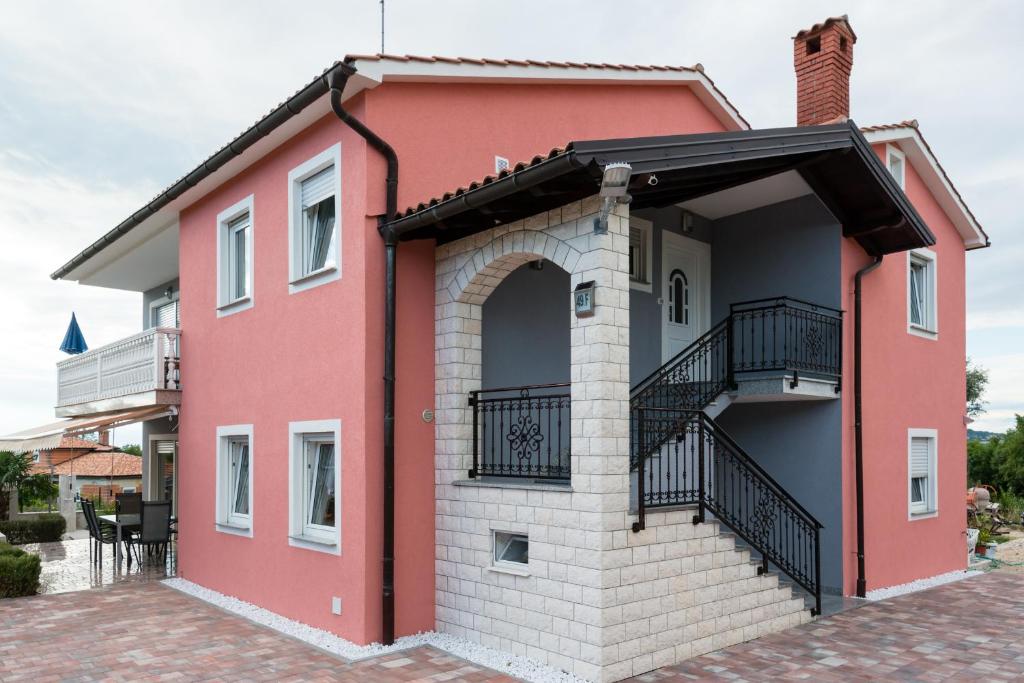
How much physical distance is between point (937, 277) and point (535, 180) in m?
11.4

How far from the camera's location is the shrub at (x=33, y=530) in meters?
20.5

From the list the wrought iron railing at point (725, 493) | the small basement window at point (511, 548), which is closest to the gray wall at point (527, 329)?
the wrought iron railing at point (725, 493)

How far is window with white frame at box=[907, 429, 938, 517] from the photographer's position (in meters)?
14.4

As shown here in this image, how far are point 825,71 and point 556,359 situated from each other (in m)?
7.33

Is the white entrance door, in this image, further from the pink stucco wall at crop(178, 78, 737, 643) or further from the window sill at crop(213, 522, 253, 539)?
the window sill at crop(213, 522, 253, 539)

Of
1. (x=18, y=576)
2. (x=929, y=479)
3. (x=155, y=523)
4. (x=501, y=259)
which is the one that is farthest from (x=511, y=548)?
(x=929, y=479)

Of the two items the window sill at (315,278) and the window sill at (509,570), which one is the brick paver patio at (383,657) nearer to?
the window sill at (509,570)

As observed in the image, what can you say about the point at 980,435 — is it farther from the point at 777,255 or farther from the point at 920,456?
the point at 777,255

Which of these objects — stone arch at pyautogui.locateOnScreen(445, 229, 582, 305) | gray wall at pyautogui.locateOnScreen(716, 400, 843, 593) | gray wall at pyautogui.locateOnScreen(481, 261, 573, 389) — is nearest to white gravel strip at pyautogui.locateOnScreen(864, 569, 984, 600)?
gray wall at pyautogui.locateOnScreen(716, 400, 843, 593)

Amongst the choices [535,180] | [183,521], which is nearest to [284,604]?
[183,521]

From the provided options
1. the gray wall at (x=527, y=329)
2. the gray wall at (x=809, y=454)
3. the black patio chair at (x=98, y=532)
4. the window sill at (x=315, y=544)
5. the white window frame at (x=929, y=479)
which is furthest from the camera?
the black patio chair at (x=98, y=532)

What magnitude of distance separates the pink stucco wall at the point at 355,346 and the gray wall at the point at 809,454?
530 centimetres

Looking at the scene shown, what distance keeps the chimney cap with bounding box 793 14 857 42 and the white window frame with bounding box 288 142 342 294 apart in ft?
30.0

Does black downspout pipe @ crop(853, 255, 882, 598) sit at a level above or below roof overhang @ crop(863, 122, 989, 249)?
below
